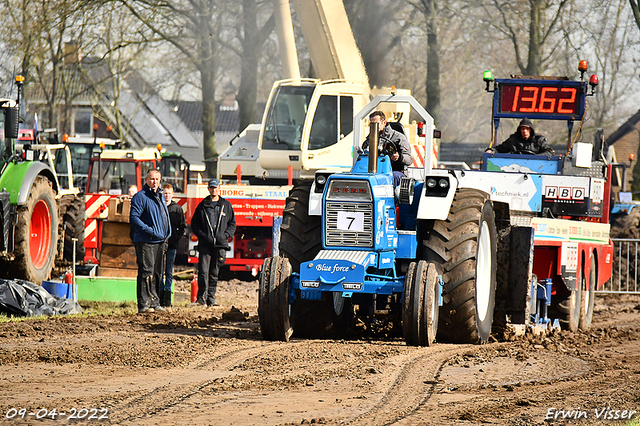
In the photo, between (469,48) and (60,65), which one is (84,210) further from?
(60,65)

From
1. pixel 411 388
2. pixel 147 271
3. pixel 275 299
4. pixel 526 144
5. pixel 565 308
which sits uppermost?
pixel 526 144

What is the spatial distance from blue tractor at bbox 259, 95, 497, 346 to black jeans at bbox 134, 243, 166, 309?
344 centimetres

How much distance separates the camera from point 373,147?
28.2 ft

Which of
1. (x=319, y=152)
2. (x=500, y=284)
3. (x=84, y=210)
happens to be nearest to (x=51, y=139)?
(x=84, y=210)

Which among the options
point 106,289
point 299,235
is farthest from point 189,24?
point 299,235

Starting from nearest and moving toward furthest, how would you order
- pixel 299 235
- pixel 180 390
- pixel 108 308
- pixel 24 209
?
1. pixel 180 390
2. pixel 299 235
3. pixel 24 209
4. pixel 108 308

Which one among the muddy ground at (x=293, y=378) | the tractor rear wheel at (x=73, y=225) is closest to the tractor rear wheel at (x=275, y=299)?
the muddy ground at (x=293, y=378)

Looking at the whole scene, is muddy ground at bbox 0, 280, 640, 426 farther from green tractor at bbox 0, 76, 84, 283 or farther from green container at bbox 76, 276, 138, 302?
green container at bbox 76, 276, 138, 302

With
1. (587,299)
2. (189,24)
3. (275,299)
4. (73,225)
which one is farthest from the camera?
(189,24)

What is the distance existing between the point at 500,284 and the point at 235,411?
5123mm

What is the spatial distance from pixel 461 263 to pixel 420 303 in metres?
0.68

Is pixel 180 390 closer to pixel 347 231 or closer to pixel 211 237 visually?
pixel 347 231

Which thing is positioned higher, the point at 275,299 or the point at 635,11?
the point at 635,11

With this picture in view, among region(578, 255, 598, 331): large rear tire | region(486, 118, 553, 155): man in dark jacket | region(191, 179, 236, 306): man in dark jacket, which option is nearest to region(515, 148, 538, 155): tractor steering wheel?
region(486, 118, 553, 155): man in dark jacket
